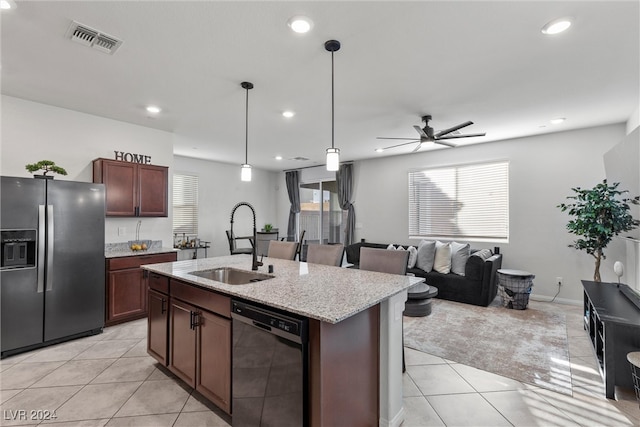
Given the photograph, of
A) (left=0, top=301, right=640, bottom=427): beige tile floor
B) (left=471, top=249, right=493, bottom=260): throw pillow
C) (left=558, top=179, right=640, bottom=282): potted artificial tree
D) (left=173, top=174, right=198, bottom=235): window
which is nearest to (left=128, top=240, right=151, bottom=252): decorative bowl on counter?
(left=0, top=301, right=640, bottom=427): beige tile floor

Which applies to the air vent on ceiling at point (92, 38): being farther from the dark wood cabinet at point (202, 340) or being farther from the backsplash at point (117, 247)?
the backsplash at point (117, 247)

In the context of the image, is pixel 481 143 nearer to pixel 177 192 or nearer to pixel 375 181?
pixel 375 181

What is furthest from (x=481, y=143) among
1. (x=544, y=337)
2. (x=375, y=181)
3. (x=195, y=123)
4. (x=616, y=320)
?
(x=195, y=123)

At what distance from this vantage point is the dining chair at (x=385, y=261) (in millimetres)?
2645

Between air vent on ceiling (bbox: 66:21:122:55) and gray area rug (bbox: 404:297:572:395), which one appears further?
gray area rug (bbox: 404:297:572:395)

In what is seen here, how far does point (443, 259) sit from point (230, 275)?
3742mm

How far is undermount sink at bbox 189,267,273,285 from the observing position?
2.54 meters

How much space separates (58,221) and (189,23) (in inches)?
101

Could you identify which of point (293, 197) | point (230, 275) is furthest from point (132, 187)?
point (293, 197)

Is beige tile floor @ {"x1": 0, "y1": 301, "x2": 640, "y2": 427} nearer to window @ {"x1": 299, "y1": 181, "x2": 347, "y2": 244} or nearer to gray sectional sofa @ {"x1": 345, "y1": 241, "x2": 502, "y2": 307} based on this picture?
gray sectional sofa @ {"x1": 345, "y1": 241, "x2": 502, "y2": 307}

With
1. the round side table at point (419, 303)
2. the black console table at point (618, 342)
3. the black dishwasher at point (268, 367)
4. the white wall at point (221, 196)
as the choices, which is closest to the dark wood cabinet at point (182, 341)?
the black dishwasher at point (268, 367)

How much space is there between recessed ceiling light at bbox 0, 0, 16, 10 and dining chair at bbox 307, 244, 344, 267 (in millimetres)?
2849

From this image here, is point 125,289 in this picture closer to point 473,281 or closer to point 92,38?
point 92,38

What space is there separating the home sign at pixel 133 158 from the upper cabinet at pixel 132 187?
241 mm
